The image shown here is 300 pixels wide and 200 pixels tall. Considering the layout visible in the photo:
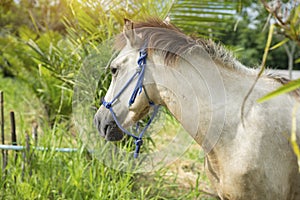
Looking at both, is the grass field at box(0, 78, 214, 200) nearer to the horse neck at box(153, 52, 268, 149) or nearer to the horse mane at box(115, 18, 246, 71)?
the horse neck at box(153, 52, 268, 149)

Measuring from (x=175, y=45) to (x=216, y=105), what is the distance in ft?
1.11

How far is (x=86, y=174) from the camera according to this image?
3.01 metres

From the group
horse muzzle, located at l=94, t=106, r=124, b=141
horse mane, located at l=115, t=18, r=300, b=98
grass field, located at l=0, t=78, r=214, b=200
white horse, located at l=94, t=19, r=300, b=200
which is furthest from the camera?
grass field, located at l=0, t=78, r=214, b=200

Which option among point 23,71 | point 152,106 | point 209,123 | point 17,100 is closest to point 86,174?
point 152,106

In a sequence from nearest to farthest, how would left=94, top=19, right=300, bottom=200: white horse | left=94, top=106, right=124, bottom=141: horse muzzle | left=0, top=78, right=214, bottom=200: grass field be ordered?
1. left=94, top=19, right=300, bottom=200: white horse
2. left=94, top=106, right=124, bottom=141: horse muzzle
3. left=0, top=78, right=214, bottom=200: grass field

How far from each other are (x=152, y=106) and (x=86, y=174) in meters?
1.28

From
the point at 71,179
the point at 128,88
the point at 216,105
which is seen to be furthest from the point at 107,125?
the point at 71,179

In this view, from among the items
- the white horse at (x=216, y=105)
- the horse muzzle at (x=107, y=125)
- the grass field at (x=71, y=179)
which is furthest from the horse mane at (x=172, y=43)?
the grass field at (x=71, y=179)

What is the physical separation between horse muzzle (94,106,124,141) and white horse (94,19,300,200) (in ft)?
0.04

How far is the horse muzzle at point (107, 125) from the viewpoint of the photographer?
2004 millimetres

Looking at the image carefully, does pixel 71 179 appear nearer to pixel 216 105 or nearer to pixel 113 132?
pixel 113 132

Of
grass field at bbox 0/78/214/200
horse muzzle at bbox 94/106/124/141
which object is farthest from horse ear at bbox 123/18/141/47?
grass field at bbox 0/78/214/200

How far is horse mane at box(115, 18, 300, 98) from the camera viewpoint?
1842mm

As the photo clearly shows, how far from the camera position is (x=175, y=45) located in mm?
1848
